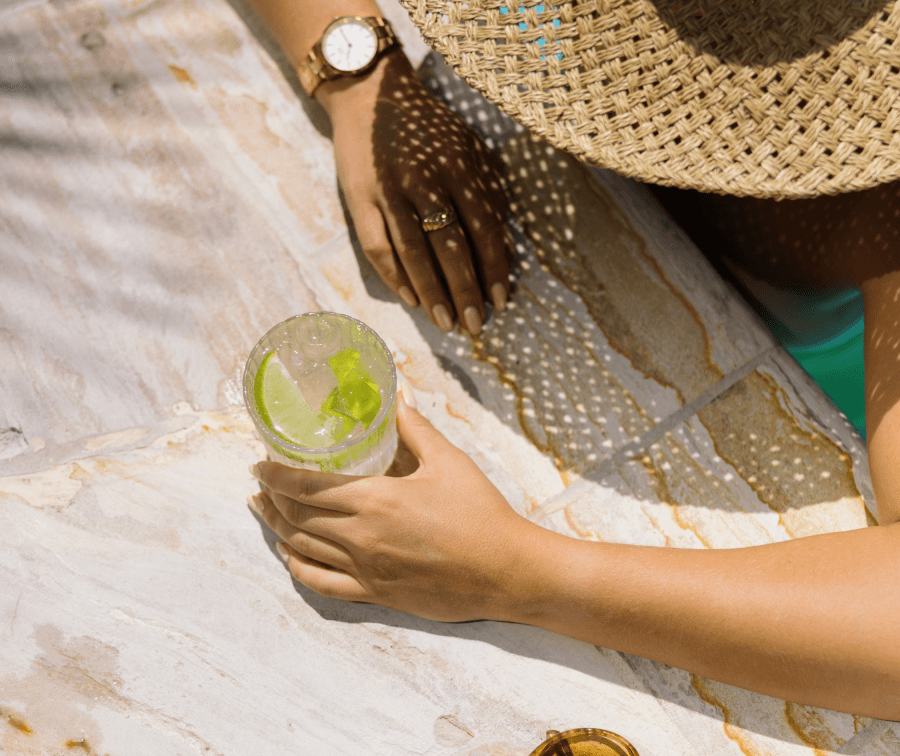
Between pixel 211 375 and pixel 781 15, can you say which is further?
pixel 211 375

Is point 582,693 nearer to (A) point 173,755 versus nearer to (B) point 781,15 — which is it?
(A) point 173,755

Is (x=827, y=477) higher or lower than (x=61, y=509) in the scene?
lower

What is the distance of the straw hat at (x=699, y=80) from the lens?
58cm

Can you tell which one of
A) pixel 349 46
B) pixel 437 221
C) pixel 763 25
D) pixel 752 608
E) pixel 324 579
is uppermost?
pixel 349 46

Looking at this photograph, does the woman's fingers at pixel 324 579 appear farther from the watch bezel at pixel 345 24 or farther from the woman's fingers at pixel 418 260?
the watch bezel at pixel 345 24

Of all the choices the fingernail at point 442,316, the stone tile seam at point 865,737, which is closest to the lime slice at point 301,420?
the fingernail at point 442,316

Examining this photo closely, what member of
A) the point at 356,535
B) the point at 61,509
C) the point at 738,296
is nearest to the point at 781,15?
the point at 738,296

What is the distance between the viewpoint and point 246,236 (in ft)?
3.35

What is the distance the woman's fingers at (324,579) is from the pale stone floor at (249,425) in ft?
0.13

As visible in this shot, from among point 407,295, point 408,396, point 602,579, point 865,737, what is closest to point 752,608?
point 602,579

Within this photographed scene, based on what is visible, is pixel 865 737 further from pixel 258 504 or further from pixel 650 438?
pixel 258 504

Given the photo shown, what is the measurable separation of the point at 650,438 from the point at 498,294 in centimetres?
29

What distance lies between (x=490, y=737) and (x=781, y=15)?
2.67ft

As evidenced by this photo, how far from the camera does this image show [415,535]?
771 mm
